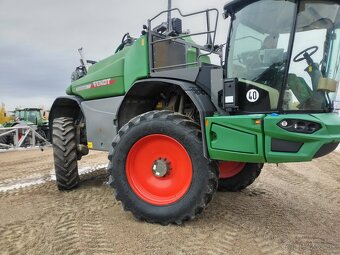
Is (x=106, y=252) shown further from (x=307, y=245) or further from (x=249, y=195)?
(x=249, y=195)

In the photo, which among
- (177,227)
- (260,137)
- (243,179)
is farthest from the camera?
(243,179)

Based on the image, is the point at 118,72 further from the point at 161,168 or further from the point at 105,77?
the point at 161,168

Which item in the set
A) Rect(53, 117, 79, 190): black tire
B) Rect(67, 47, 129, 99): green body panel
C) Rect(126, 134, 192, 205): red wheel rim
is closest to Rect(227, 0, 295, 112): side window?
Rect(126, 134, 192, 205): red wheel rim

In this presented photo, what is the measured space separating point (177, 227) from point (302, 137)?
4.71 feet

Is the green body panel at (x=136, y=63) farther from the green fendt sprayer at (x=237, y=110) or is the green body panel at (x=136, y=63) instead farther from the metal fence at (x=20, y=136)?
the metal fence at (x=20, y=136)

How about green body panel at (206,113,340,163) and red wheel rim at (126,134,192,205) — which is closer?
green body panel at (206,113,340,163)

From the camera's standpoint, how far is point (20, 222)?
3.66 meters

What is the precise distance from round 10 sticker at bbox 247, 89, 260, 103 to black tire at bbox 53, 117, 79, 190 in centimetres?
287

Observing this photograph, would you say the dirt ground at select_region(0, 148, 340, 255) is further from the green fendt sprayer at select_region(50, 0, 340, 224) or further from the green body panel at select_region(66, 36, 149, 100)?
the green body panel at select_region(66, 36, 149, 100)

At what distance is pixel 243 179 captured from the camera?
484cm

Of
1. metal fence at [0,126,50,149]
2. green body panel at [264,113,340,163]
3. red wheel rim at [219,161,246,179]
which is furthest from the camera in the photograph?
metal fence at [0,126,50,149]

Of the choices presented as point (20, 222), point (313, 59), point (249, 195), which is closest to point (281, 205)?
point (249, 195)

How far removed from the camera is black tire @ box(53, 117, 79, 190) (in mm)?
5070

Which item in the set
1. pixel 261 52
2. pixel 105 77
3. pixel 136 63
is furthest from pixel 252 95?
pixel 105 77
